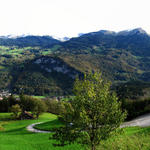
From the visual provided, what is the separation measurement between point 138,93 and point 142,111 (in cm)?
14023

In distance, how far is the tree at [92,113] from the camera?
61.6 ft

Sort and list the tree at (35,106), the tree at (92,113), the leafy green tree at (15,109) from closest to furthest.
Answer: the tree at (92,113), the leafy green tree at (15,109), the tree at (35,106)

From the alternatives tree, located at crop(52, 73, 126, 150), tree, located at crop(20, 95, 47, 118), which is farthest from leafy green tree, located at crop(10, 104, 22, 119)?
tree, located at crop(52, 73, 126, 150)

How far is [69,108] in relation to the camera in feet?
66.1

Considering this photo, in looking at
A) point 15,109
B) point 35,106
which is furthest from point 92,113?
point 15,109

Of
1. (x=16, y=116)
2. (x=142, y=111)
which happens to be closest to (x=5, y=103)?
(x=16, y=116)

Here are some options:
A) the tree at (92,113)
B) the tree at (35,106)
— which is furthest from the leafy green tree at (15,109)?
the tree at (92,113)

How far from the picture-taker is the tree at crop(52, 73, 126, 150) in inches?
739

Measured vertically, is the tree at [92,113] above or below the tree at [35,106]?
above

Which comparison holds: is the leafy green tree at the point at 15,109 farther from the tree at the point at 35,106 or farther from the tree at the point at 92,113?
the tree at the point at 92,113

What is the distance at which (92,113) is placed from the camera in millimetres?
19062

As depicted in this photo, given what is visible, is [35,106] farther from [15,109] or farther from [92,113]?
[92,113]

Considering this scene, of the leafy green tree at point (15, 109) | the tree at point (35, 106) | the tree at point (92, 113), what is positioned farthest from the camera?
the tree at point (35, 106)

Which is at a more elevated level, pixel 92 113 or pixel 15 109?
pixel 92 113
